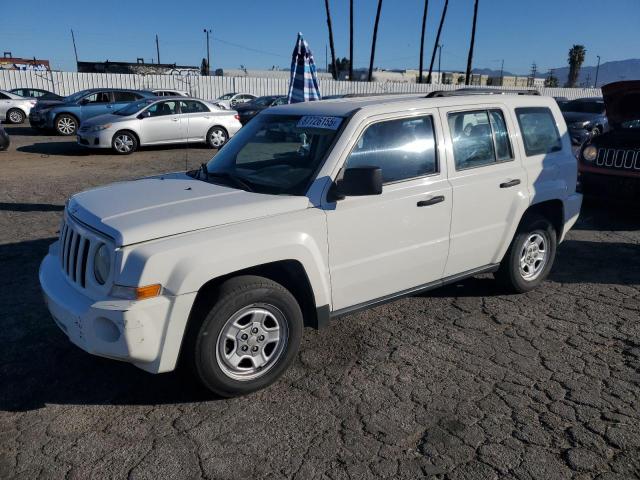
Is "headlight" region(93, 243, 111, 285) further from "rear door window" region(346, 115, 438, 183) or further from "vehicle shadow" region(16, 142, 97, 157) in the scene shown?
"vehicle shadow" region(16, 142, 97, 157)

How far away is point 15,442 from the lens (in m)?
2.99

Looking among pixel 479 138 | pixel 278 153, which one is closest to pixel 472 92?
pixel 479 138

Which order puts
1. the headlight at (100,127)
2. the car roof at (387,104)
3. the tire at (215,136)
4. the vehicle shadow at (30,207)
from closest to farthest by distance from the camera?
the car roof at (387,104) < the vehicle shadow at (30,207) < the headlight at (100,127) < the tire at (215,136)

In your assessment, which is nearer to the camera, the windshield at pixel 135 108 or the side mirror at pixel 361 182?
the side mirror at pixel 361 182

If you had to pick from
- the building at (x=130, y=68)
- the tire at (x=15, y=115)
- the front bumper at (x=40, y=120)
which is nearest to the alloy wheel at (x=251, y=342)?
the front bumper at (x=40, y=120)

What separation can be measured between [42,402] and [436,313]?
3.05 metres

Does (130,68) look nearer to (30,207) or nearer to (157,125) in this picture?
(157,125)

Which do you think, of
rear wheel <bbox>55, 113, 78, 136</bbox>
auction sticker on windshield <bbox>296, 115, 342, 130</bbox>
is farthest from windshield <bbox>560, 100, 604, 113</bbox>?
auction sticker on windshield <bbox>296, 115, 342, 130</bbox>

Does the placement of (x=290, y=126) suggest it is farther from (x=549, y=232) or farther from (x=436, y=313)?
(x=549, y=232)

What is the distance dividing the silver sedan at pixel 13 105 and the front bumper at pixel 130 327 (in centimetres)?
2212

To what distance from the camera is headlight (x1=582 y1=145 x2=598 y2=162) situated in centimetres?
779

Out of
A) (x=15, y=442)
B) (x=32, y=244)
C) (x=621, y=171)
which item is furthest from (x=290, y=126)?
(x=621, y=171)

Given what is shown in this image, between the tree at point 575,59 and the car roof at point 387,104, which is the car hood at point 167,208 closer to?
the car roof at point 387,104

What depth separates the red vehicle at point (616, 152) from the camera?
7320 mm
